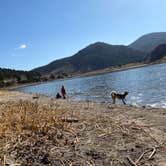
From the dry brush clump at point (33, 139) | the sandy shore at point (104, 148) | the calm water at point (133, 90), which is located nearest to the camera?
the sandy shore at point (104, 148)

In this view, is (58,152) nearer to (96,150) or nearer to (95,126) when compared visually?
(96,150)

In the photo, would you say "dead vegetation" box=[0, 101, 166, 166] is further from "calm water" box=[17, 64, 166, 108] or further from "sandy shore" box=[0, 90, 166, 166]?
"calm water" box=[17, 64, 166, 108]

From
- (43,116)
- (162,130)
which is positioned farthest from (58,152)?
(162,130)

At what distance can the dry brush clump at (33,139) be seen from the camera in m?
6.04

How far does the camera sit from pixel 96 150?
6.54m

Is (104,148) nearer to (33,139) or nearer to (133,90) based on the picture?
(33,139)

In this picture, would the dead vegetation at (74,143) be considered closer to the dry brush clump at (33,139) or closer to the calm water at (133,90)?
the dry brush clump at (33,139)

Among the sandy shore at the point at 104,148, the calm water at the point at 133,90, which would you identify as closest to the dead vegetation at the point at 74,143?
the sandy shore at the point at 104,148

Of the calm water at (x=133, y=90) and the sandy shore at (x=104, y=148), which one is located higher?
the sandy shore at (x=104, y=148)

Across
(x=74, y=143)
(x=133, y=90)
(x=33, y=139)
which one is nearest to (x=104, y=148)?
(x=74, y=143)

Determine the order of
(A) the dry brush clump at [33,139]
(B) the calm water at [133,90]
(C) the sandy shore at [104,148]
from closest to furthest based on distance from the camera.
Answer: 1. (C) the sandy shore at [104,148]
2. (A) the dry brush clump at [33,139]
3. (B) the calm water at [133,90]

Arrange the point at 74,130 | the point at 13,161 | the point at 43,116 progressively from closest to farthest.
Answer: the point at 13,161 < the point at 74,130 < the point at 43,116

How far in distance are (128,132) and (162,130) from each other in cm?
132

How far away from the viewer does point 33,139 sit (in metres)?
7.03
